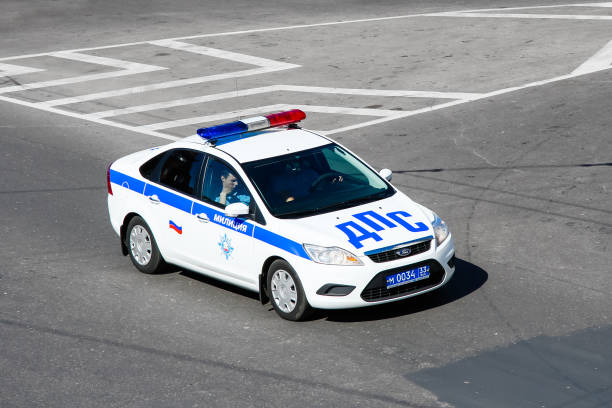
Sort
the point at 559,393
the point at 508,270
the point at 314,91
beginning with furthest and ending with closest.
Result: the point at 314,91, the point at 508,270, the point at 559,393

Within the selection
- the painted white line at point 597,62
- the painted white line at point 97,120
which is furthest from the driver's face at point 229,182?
the painted white line at point 597,62

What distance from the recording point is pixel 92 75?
859 inches

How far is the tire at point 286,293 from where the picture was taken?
31.7ft

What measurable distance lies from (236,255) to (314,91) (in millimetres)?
9880

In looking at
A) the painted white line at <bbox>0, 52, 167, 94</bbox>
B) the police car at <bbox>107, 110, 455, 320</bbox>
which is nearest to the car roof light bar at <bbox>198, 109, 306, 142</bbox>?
the police car at <bbox>107, 110, 455, 320</bbox>

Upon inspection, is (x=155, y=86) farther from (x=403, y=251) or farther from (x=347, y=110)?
(x=403, y=251)

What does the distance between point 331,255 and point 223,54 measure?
1447 cm

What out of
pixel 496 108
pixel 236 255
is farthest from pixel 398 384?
pixel 496 108

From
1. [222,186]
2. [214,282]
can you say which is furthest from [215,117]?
[222,186]

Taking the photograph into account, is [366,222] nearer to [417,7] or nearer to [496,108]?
[496,108]

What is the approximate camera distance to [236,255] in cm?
1024

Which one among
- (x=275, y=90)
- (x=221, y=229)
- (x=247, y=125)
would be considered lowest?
(x=275, y=90)

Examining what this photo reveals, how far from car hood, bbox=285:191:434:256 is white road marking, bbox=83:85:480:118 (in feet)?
29.2

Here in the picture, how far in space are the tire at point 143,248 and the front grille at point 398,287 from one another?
282 cm
